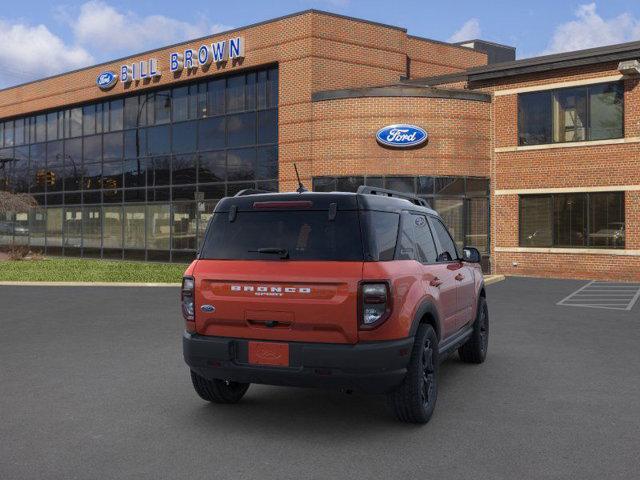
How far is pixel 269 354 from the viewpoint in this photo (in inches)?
200

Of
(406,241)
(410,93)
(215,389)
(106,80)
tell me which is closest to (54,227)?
(106,80)

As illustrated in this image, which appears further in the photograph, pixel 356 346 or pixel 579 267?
pixel 579 267

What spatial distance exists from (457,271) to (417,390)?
202 centimetres

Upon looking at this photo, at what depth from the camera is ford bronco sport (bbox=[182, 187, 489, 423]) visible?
4.93 metres

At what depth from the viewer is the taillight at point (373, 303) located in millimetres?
4914

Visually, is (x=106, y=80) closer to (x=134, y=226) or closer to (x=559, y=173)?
(x=134, y=226)

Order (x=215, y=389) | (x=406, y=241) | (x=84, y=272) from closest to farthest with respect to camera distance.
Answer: (x=406, y=241) < (x=215, y=389) < (x=84, y=272)

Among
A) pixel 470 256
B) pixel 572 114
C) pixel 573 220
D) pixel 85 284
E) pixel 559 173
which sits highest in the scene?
pixel 572 114

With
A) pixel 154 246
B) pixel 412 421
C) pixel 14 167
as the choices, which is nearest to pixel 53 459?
pixel 412 421

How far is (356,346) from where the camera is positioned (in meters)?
4.91

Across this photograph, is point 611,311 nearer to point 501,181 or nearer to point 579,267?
point 579,267

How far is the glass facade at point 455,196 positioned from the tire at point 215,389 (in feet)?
53.8

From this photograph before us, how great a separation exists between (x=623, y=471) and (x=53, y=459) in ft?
12.8

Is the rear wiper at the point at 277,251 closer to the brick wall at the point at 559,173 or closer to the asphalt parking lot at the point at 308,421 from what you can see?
the asphalt parking lot at the point at 308,421
